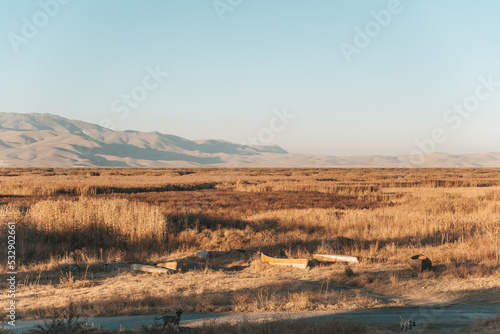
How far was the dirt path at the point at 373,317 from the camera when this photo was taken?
8445 millimetres

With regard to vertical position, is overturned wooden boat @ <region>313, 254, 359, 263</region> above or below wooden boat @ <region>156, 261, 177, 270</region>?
above

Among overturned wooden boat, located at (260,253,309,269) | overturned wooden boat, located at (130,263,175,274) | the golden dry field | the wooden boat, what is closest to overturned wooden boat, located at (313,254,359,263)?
the golden dry field

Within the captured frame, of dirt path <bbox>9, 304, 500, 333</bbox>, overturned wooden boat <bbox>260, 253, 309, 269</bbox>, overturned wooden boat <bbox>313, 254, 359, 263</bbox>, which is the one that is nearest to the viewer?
dirt path <bbox>9, 304, 500, 333</bbox>

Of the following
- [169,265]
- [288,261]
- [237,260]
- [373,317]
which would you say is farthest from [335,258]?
[373,317]

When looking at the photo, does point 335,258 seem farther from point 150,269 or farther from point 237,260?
point 150,269

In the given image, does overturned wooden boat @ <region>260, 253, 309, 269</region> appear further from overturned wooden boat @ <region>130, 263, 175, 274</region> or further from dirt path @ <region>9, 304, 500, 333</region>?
dirt path @ <region>9, 304, 500, 333</region>

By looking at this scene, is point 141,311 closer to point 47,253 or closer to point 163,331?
point 163,331

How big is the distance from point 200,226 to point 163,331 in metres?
15.1

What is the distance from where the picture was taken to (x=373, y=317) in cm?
918

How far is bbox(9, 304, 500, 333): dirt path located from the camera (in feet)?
27.7

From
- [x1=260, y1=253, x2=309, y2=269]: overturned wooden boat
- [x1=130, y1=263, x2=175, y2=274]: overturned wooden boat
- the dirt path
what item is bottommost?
[x1=130, y1=263, x2=175, y2=274]: overturned wooden boat

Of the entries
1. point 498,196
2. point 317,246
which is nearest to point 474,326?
point 317,246

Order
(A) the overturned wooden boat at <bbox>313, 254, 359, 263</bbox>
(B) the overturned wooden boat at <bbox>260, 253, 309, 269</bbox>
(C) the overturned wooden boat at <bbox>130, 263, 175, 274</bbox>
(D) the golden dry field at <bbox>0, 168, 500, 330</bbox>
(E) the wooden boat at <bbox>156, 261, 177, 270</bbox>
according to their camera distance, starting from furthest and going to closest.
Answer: (A) the overturned wooden boat at <bbox>313, 254, 359, 263</bbox> < (B) the overturned wooden boat at <bbox>260, 253, 309, 269</bbox> < (E) the wooden boat at <bbox>156, 261, 177, 270</bbox> < (C) the overturned wooden boat at <bbox>130, 263, 175, 274</bbox> < (D) the golden dry field at <bbox>0, 168, 500, 330</bbox>

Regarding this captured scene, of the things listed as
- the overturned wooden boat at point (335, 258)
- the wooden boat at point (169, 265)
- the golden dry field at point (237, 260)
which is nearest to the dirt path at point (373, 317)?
the golden dry field at point (237, 260)
